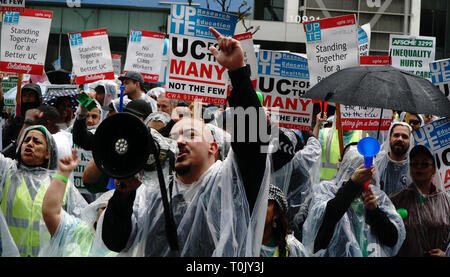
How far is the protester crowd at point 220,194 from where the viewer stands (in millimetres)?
3189

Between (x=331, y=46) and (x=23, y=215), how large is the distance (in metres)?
3.42

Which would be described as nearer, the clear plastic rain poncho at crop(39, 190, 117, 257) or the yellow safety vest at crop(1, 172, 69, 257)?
the clear plastic rain poncho at crop(39, 190, 117, 257)

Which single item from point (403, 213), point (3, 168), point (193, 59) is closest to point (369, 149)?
point (403, 213)

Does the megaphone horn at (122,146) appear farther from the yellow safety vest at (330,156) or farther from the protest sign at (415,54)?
the protest sign at (415,54)

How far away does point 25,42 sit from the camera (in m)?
7.68

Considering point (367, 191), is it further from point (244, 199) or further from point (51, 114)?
point (51, 114)

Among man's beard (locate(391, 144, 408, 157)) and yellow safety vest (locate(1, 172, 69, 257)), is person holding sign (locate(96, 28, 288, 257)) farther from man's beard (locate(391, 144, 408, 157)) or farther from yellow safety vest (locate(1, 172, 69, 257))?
man's beard (locate(391, 144, 408, 157))

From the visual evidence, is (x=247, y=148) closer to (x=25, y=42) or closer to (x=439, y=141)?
(x=439, y=141)

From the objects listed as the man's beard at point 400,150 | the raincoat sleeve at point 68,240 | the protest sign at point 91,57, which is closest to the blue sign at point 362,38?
the man's beard at point 400,150

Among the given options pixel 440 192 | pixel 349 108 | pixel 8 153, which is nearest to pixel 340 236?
pixel 440 192

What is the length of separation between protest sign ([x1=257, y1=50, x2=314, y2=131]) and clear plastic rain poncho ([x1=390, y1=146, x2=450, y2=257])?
169 centimetres

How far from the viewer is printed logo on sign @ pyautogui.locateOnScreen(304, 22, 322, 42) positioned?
663 centimetres

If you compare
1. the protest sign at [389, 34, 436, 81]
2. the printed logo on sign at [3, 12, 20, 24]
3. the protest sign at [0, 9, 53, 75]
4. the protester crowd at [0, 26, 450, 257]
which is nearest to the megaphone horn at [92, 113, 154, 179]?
the protester crowd at [0, 26, 450, 257]

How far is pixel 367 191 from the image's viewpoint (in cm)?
457
